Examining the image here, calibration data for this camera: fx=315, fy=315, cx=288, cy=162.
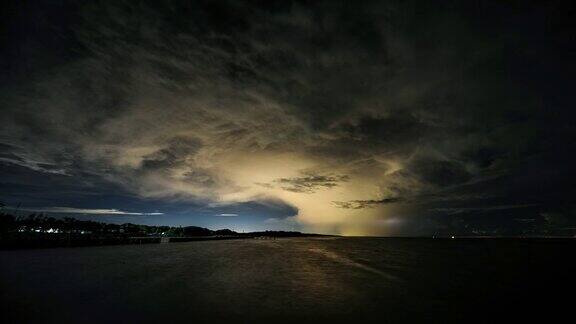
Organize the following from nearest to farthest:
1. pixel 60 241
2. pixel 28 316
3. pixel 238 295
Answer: pixel 28 316 → pixel 238 295 → pixel 60 241

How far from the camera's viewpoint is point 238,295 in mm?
23562

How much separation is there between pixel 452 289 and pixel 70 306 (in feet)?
98.0

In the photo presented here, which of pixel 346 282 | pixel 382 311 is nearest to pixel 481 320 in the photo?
pixel 382 311

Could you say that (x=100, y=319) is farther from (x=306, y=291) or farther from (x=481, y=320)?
(x=481, y=320)

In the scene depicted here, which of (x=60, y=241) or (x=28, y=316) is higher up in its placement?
(x=60, y=241)

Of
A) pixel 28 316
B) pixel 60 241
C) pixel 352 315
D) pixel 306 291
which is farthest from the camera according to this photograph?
pixel 60 241

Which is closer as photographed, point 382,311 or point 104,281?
point 382,311

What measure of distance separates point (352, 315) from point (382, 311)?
8.27ft

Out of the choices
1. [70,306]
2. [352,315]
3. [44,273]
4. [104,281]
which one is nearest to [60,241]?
[44,273]

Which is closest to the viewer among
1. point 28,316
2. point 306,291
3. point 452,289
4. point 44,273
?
point 28,316

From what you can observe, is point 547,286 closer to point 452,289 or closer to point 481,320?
point 452,289

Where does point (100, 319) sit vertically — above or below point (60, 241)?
below

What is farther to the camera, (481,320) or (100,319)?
(481,320)

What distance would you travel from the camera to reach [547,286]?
32.4m
